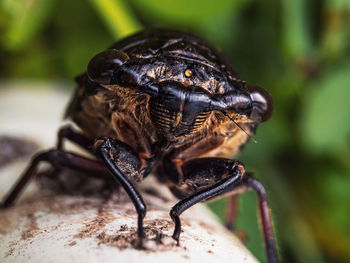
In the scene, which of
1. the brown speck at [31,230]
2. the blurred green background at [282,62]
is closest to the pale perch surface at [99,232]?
the brown speck at [31,230]

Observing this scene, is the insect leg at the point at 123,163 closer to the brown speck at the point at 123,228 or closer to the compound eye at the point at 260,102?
the brown speck at the point at 123,228

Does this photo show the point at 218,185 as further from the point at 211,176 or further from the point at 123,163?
the point at 123,163

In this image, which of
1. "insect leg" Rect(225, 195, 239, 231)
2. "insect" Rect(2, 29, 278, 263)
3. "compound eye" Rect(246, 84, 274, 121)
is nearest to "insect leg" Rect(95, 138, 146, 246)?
"insect" Rect(2, 29, 278, 263)

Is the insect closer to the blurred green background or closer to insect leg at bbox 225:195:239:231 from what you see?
insect leg at bbox 225:195:239:231

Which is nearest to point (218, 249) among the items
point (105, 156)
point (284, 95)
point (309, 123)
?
point (105, 156)

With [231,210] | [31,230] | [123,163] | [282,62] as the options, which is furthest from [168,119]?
[282,62]

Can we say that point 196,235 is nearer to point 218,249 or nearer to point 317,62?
point 218,249
